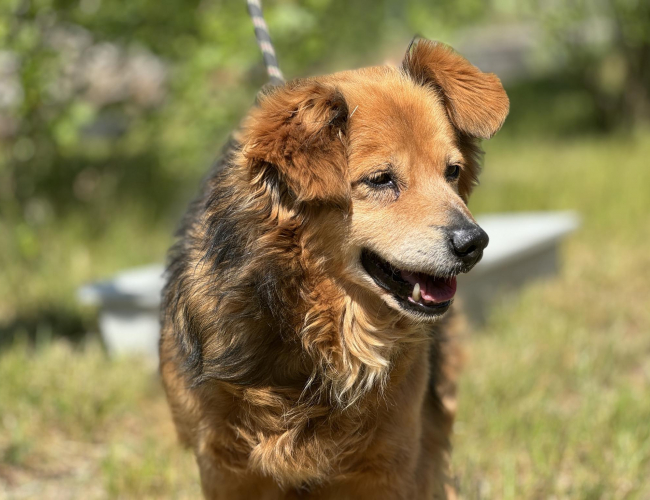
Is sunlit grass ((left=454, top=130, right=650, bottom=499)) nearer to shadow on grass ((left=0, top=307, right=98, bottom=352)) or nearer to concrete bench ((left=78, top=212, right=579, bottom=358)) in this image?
concrete bench ((left=78, top=212, right=579, bottom=358))

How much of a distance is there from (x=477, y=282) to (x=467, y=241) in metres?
3.32

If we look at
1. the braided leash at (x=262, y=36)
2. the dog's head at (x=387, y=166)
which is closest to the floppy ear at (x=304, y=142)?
the dog's head at (x=387, y=166)

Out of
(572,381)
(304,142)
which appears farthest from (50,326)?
(304,142)

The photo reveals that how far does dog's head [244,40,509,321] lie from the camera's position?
2311 mm

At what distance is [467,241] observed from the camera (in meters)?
2.33

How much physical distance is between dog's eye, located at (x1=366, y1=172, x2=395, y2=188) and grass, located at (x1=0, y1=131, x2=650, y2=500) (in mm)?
1622

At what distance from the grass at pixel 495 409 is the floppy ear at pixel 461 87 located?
167 centimetres

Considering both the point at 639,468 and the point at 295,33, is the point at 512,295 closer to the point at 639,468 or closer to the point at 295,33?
the point at 639,468

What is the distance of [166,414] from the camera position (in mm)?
4363

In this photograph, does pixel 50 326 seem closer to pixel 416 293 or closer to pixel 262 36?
pixel 262 36

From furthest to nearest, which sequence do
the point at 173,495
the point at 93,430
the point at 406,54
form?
the point at 93,430, the point at 173,495, the point at 406,54

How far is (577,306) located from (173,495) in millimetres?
3709

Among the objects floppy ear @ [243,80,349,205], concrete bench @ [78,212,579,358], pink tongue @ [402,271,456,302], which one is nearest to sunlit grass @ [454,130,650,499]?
concrete bench @ [78,212,579,358]

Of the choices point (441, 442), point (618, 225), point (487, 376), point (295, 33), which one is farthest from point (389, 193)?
point (618, 225)
